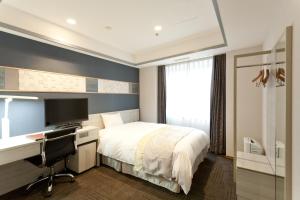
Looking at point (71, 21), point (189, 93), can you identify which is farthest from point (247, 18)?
point (71, 21)

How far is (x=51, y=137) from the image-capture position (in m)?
2.09

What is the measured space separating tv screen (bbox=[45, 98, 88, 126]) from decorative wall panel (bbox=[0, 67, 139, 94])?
0.92 ft

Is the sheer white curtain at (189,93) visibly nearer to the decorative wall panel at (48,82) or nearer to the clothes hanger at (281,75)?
the decorative wall panel at (48,82)

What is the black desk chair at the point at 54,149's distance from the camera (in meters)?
2.06

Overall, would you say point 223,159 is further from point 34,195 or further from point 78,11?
point 78,11

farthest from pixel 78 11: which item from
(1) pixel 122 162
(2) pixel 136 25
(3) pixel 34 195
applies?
(3) pixel 34 195

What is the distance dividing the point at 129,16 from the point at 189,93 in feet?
7.98

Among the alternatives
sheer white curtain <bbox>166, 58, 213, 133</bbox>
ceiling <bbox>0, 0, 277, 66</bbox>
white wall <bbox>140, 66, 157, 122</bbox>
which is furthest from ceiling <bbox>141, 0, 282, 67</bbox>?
white wall <bbox>140, 66, 157, 122</bbox>

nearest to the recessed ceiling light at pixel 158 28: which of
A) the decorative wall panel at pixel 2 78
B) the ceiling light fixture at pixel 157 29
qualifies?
the ceiling light fixture at pixel 157 29

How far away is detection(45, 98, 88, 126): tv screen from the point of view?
252 centimetres

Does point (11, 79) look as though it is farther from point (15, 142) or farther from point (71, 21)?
point (71, 21)

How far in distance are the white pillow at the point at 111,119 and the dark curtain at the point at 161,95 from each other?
4.21 ft

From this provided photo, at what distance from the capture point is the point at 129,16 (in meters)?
2.32

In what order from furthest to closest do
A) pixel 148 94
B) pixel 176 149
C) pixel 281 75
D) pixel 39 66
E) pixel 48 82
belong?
pixel 148 94, pixel 48 82, pixel 39 66, pixel 176 149, pixel 281 75
